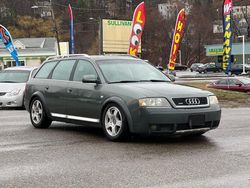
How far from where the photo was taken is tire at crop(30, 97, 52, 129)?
10.0m

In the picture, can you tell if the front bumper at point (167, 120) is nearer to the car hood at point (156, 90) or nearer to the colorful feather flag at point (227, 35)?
the car hood at point (156, 90)

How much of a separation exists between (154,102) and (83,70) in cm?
208

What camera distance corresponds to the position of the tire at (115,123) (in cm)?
797

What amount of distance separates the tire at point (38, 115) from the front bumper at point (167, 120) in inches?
112

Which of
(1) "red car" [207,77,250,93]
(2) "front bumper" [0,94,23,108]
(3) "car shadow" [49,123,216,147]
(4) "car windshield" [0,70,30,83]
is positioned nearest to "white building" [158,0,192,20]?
(1) "red car" [207,77,250,93]

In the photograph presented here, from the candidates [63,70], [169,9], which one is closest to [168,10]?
[169,9]

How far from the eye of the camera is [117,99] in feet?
26.5

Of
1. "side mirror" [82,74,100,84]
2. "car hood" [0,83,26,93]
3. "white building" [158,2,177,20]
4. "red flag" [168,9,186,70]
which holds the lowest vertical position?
"car hood" [0,83,26,93]

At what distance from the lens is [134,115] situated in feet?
25.6

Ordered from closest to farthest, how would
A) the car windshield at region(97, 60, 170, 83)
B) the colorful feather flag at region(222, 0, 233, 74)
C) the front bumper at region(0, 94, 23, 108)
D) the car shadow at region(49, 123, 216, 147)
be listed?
the car shadow at region(49, 123, 216, 147), the car windshield at region(97, 60, 170, 83), the front bumper at region(0, 94, 23, 108), the colorful feather flag at region(222, 0, 233, 74)

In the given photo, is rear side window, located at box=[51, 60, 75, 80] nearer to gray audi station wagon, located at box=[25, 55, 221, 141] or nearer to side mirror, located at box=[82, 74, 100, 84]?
gray audi station wagon, located at box=[25, 55, 221, 141]

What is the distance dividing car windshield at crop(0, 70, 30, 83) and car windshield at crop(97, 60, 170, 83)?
27.8 ft

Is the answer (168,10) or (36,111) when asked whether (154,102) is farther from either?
(168,10)

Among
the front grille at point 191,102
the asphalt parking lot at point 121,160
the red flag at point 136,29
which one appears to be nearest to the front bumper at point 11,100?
the asphalt parking lot at point 121,160
